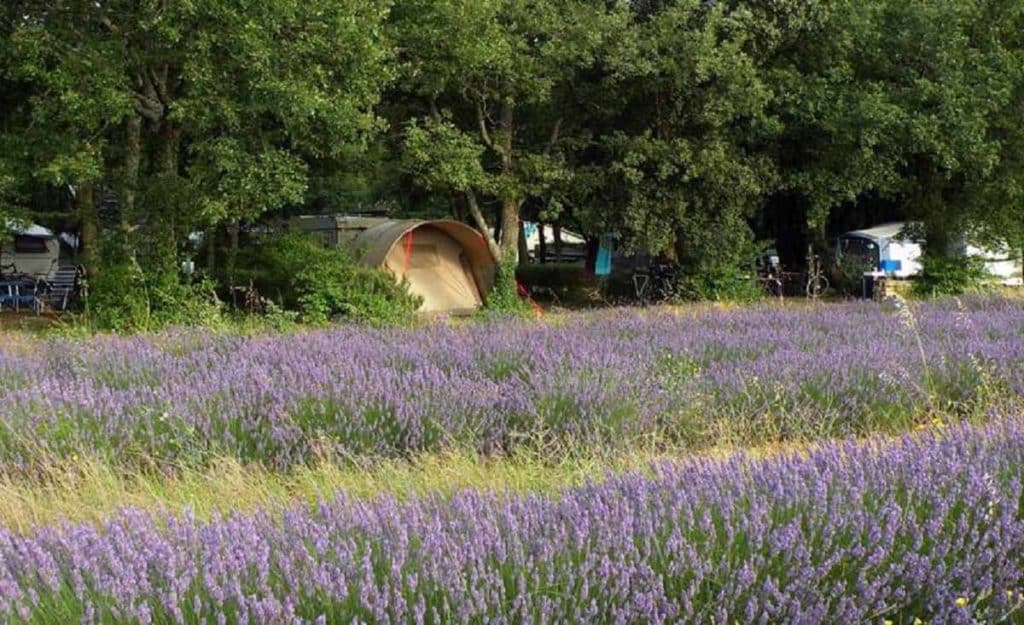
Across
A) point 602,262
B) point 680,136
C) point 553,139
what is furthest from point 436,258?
point 602,262

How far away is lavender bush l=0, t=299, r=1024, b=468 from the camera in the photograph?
455cm

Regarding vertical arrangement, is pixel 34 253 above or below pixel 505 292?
above

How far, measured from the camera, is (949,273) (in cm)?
1933

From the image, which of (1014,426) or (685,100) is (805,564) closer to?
(1014,426)

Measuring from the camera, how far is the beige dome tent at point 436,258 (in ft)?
56.0

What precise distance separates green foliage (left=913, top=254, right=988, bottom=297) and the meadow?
1309 cm

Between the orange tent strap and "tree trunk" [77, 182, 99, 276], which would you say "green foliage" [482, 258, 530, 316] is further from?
"tree trunk" [77, 182, 99, 276]

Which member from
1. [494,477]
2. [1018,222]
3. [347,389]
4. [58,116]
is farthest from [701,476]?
[1018,222]

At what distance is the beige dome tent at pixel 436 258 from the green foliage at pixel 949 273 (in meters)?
8.97

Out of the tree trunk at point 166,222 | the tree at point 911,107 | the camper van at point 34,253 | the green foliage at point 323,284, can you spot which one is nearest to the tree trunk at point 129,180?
the tree trunk at point 166,222

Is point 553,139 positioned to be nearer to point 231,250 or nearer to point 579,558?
point 231,250

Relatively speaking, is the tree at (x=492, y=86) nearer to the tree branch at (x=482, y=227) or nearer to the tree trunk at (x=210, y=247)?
the tree branch at (x=482, y=227)

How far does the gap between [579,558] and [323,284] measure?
12750mm

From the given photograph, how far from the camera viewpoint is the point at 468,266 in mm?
19109
